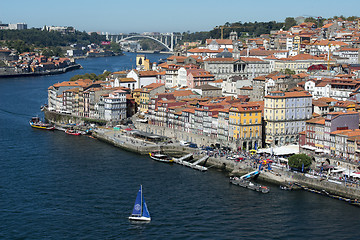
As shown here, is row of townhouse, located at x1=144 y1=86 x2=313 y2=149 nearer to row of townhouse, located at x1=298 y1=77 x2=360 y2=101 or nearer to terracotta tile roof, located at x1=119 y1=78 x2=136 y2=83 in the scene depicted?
row of townhouse, located at x1=298 y1=77 x2=360 y2=101

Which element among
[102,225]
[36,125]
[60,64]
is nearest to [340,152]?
[102,225]

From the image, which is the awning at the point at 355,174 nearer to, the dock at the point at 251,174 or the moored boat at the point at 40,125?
the dock at the point at 251,174

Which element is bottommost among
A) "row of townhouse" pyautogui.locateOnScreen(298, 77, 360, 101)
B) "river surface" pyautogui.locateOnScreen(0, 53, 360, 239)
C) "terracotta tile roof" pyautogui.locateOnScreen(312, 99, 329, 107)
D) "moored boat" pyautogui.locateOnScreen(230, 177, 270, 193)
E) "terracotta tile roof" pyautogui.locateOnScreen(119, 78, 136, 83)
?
"river surface" pyautogui.locateOnScreen(0, 53, 360, 239)

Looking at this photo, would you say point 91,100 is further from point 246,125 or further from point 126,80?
point 246,125

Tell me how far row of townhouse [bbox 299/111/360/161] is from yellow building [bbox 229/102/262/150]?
10.9ft

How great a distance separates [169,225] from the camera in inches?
1164

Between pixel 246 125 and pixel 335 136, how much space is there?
6692 mm

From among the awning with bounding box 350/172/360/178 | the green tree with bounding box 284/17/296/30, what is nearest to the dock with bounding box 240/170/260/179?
the awning with bounding box 350/172/360/178

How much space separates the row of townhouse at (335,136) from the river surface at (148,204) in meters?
5.22

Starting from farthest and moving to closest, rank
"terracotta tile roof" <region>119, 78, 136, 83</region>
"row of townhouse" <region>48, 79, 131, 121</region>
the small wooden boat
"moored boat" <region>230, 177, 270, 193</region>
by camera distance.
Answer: "terracotta tile roof" <region>119, 78, 136, 83</region>
"row of townhouse" <region>48, 79, 131, 121</region>
the small wooden boat
"moored boat" <region>230, 177, 270, 193</region>

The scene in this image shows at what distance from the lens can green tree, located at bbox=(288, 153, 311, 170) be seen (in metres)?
37.6

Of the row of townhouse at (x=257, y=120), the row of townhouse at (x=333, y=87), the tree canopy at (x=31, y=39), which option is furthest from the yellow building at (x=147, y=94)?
the tree canopy at (x=31, y=39)

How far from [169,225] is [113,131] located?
24.2 meters

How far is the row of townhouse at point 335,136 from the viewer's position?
3809 centimetres
